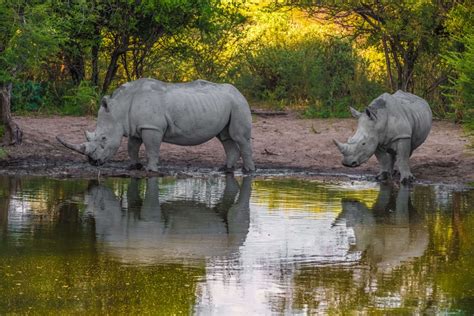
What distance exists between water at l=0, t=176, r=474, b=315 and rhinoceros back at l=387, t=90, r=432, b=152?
3.89 feet

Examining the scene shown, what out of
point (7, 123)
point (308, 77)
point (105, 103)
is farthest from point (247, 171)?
point (308, 77)

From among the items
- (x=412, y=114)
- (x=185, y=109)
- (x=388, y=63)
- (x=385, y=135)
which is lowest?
(x=385, y=135)

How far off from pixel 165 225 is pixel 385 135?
16.3 ft

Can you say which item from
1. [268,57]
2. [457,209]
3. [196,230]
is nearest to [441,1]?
[268,57]

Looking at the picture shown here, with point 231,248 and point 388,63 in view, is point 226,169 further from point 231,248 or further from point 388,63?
point 388,63

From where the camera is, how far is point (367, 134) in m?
14.8

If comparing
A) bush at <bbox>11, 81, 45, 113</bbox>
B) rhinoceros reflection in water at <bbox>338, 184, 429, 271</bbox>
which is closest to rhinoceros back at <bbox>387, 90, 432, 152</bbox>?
rhinoceros reflection in water at <bbox>338, 184, 429, 271</bbox>

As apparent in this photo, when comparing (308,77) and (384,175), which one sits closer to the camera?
(384,175)

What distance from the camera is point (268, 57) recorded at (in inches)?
931

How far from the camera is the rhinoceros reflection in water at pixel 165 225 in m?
9.32

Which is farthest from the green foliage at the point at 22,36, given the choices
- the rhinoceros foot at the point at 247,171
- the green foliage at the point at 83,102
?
the green foliage at the point at 83,102

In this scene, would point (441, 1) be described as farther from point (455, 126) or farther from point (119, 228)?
point (119, 228)

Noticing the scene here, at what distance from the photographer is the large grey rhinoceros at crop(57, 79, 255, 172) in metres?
15.0

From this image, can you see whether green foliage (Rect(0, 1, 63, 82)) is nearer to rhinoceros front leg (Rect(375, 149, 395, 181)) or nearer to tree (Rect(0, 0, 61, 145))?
tree (Rect(0, 0, 61, 145))
